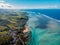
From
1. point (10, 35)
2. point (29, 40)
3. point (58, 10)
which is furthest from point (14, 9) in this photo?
point (58, 10)

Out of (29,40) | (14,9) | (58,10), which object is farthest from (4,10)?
(58,10)

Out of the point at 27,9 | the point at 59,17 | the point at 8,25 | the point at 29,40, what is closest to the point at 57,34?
the point at 59,17

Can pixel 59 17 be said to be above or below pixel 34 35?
above

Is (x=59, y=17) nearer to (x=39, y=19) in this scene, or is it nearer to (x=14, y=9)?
(x=39, y=19)

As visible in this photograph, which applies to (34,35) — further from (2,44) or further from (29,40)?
(2,44)

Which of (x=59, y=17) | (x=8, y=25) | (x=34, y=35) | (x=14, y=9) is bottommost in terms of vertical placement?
(x=34, y=35)

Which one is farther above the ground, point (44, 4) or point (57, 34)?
point (44, 4)

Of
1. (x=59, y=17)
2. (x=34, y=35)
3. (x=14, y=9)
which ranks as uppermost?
(x=14, y=9)
